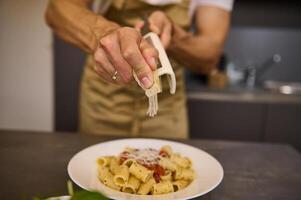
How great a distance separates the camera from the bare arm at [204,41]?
1.03 metres

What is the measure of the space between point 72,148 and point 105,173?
0.20m

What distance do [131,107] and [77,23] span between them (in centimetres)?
38

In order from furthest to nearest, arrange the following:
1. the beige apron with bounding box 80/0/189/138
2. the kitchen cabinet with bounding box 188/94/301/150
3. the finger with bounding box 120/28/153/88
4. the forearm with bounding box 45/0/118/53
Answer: the kitchen cabinet with bounding box 188/94/301/150 < the beige apron with bounding box 80/0/189/138 < the forearm with bounding box 45/0/118/53 < the finger with bounding box 120/28/153/88

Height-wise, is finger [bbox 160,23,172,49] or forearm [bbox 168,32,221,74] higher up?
finger [bbox 160,23,172,49]

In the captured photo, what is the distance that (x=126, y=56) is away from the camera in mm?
565

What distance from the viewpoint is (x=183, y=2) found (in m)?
1.13

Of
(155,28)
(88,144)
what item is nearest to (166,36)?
(155,28)

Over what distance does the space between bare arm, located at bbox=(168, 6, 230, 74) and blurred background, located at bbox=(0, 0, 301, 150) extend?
0.60 m

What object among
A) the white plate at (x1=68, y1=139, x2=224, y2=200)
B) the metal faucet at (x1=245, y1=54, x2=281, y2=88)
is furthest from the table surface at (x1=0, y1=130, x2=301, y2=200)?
the metal faucet at (x1=245, y1=54, x2=281, y2=88)

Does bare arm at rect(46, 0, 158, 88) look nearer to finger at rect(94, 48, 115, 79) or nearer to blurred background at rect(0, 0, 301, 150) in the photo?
finger at rect(94, 48, 115, 79)

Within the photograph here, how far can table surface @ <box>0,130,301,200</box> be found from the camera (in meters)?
0.65

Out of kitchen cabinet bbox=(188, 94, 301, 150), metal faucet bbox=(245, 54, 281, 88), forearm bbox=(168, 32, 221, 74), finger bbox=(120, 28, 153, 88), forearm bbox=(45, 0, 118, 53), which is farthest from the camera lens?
metal faucet bbox=(245, 54, 281, 88)

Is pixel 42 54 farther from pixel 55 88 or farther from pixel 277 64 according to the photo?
pixel 277 64

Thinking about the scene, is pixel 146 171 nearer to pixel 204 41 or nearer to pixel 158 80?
pixel 158 80
